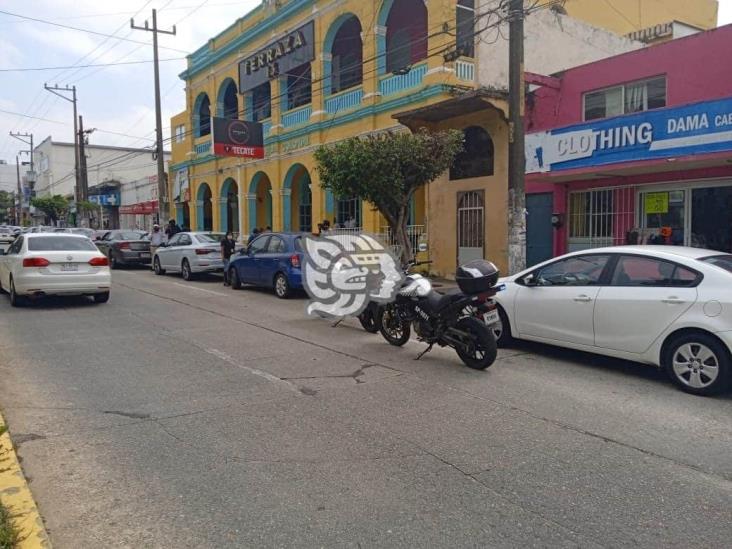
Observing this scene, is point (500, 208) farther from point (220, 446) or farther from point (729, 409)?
point (220, 446)

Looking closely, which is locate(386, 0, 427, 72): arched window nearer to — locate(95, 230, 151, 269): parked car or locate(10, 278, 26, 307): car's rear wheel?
locate(95, 230, 151, 269): parked car

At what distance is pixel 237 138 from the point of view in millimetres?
23844

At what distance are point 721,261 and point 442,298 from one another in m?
2.98

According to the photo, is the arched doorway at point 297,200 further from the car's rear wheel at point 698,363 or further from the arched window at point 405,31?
the car's rear wheel at point 698,363

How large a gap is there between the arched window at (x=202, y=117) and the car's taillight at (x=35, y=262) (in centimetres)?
2143

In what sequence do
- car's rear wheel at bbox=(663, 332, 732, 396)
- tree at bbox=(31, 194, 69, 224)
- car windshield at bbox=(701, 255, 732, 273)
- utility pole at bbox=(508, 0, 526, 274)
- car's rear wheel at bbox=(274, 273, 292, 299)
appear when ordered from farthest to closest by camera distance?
tree at bbox=(31, 194, 69, 224) < car's rear wheel at bbox=(274, 273, 292, 299) < utility pole at bbox=(508, 0, 526, 274) < car windshield at bbox=(701, 255, 732, 273) < car's rear wheel at bbox=(663, 332, 732, 396)

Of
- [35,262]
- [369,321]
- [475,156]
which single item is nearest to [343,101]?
[475,156]

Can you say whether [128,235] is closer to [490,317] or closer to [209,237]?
[209,237]

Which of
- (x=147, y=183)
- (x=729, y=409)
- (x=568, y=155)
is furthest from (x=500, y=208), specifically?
(x=147, y=183)

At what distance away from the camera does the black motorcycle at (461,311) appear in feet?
22.5

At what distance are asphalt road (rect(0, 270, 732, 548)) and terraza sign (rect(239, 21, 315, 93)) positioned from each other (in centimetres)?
1674

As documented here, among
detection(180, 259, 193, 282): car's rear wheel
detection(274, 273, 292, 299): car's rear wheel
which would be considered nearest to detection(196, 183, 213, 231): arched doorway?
detection(180, 259, 193, 282): car's rear wheel

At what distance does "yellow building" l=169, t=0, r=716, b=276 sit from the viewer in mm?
16109

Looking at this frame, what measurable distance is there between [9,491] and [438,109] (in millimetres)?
13615
